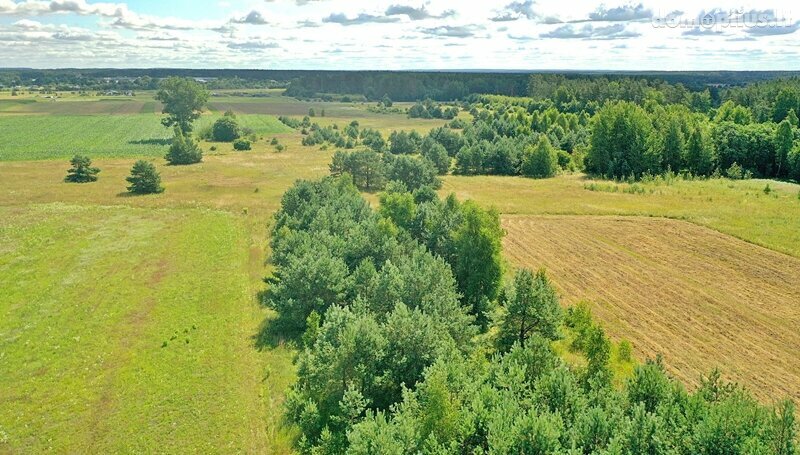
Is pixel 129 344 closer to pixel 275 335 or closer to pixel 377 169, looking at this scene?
pixel 275 335

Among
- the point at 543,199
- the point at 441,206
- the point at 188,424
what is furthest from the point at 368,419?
the point at 543,199

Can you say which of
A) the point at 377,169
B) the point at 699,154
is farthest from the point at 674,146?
the point at 377,169

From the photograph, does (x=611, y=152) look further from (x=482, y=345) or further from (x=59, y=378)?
(x=59, y=378)

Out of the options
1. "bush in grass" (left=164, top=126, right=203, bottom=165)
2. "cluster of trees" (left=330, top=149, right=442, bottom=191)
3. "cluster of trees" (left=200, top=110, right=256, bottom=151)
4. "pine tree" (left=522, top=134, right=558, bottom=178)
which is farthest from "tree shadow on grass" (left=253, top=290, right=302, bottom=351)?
"cluster of trees" (left=200, top=110, right=256, bottom=151)

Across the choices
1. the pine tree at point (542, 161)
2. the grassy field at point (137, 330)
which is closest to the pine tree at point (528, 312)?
the grassy field at point (137, 330)

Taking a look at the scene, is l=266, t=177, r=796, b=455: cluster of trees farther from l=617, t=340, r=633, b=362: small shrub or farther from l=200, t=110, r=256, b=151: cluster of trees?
l=200, t=110, r=256, b=151: cluster of trees

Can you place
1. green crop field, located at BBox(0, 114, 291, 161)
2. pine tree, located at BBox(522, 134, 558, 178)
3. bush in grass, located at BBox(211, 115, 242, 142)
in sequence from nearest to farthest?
pine tree, located at BBox(522, 134, 558, 178) → green crop field, located at BBox(0, 114, 291, 161) → bush in grass, located at BBox(211, 115, 242, 142)
